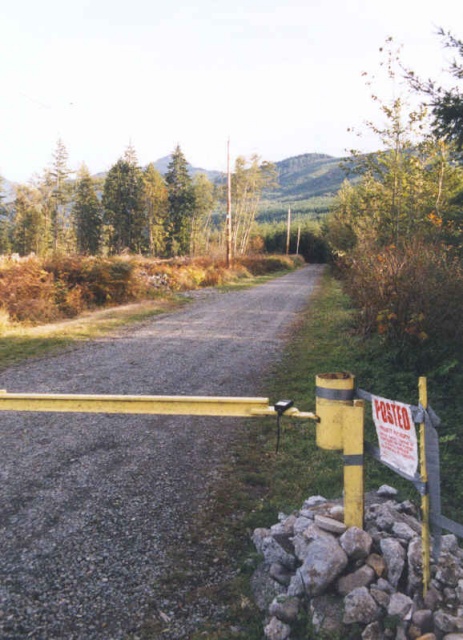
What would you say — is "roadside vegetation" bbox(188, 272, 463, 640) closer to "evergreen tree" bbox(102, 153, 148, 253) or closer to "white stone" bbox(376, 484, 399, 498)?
"white stone" bbox(376, 484, 399, 498)

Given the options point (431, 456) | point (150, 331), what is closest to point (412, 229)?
point (150, 331)

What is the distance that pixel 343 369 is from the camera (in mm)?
7445

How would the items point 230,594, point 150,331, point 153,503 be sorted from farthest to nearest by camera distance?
point 150,331 < point 153,503 < point 230,594

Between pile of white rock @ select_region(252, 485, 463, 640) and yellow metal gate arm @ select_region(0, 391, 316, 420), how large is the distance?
72cm

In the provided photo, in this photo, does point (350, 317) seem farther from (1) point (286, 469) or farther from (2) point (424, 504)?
(2) point (424, 504)

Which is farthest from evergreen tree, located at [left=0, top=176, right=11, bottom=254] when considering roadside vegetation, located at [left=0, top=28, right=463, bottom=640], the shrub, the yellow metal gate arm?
the yellow metal gate arm

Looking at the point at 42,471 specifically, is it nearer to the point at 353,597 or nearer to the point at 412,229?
the point at 353,597

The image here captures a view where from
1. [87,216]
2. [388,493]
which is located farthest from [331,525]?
[87,216]

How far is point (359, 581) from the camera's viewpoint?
8.20 feet

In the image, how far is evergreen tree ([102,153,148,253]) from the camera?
5344 cm

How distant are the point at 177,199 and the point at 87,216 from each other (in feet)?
37.7

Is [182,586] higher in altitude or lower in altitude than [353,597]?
lower

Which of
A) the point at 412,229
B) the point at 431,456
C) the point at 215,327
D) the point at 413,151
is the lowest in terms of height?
the point at 215,327

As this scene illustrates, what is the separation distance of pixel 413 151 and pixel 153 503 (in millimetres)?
10038
